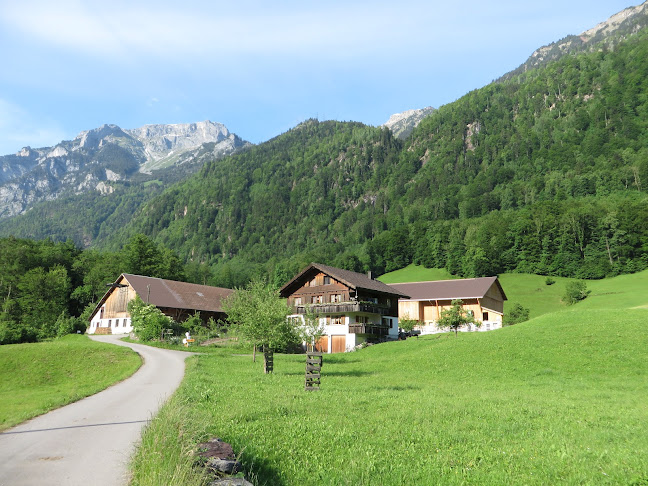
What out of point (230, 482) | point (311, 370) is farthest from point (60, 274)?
point (230, 482)

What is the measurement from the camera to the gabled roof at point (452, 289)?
3019 inches

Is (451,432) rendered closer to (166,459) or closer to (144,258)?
(166,459)

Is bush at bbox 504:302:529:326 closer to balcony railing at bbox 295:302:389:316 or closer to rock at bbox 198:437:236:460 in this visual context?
balcony railing at bbox 295:302:389:316

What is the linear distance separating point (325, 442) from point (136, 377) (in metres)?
20.2

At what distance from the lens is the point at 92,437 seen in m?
11.9

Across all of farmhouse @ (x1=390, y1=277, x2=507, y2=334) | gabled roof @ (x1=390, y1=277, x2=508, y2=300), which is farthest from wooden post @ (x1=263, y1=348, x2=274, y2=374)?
gabled roof @ (x1=390, y1=277, x2=508, y2=300)

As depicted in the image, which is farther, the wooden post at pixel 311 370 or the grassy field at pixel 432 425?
the wooden post at pixel 311 370

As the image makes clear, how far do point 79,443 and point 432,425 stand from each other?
1015 cm

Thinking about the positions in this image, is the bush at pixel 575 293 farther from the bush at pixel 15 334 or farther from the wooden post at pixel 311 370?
the bush at pixel 15 334

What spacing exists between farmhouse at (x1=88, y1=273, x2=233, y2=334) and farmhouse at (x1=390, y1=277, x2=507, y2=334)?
118 ft

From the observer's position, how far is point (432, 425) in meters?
13.9

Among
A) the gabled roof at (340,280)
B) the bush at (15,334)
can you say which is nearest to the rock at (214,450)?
the bush at (15,334)

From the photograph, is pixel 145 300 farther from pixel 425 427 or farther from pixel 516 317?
pixel 425 427

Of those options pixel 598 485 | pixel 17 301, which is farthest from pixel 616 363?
pixel 17 301
